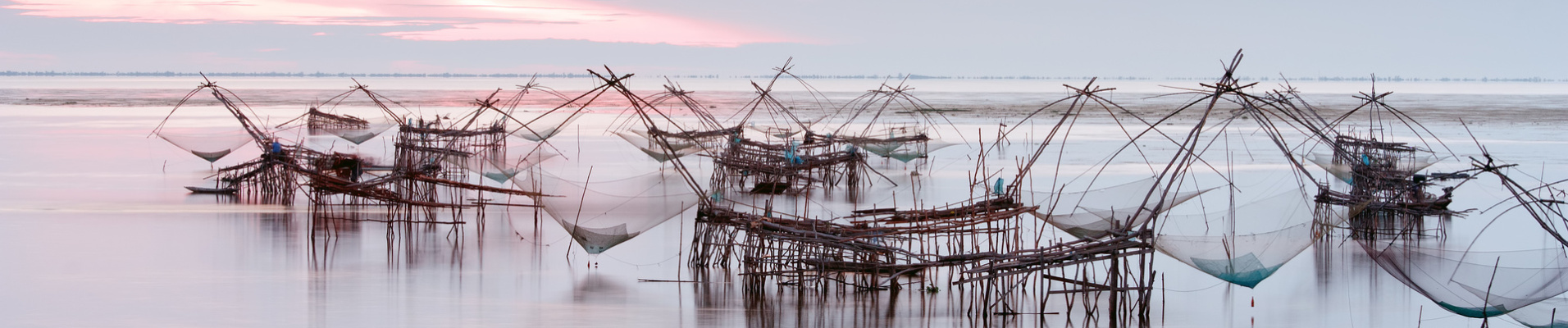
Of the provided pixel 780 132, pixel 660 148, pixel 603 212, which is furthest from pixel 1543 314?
pixel 780 132

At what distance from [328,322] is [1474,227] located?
35.1 feet

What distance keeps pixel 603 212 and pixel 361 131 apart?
1557cm

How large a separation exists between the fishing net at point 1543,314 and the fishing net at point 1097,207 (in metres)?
2.17

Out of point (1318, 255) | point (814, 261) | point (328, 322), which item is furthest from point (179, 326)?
point (1318, 255)

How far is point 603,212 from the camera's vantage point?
10094mm

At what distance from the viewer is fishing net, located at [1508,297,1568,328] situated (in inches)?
253

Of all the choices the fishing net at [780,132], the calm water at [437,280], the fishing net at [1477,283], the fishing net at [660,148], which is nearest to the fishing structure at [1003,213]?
the fishing net at [1477,283]

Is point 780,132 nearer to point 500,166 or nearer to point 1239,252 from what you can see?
point 500,166

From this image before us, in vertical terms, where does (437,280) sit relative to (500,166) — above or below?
below

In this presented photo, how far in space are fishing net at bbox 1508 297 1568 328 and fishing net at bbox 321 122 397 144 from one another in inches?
589

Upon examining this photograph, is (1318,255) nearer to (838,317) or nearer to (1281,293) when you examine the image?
(1281,293)

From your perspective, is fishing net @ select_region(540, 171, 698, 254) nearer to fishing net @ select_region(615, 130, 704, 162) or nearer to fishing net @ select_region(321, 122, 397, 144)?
fishing net @ select_region(615, 130, 704, 162)

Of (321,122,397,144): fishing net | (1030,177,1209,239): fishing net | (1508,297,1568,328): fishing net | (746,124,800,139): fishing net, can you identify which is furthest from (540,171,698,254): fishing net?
(321,122,397,144): fishing net

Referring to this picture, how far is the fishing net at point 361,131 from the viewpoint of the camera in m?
18.0
